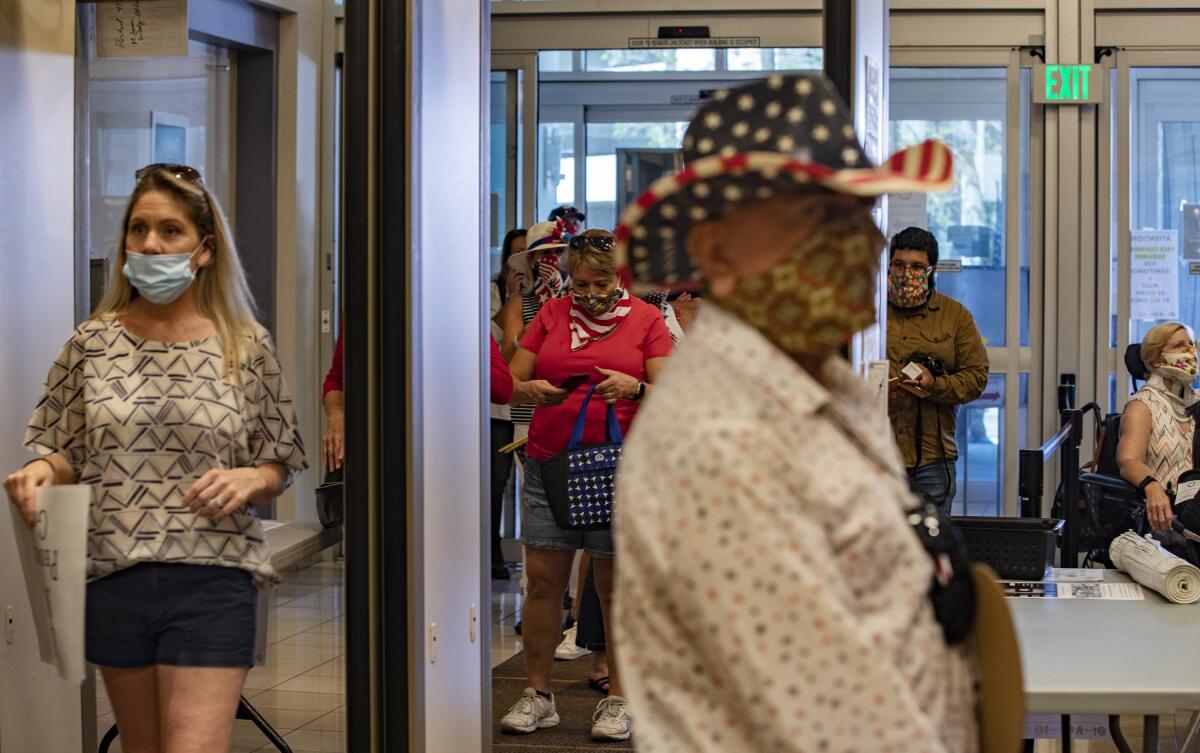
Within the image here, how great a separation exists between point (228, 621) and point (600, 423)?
5.86ft

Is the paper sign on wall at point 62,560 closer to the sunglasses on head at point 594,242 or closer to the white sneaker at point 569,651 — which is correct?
the sunglasses on head at point 594,242

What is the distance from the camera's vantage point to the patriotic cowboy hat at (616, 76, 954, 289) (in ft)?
4.66

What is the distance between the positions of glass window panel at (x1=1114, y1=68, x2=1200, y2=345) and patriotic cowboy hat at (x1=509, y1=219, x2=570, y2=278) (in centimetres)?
362

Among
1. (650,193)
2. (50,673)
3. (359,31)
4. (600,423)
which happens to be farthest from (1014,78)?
(650,193)

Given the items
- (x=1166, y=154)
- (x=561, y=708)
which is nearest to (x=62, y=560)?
(x=561, y=708)

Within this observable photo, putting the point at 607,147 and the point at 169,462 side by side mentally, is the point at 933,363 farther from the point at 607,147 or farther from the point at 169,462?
the point at 607,147

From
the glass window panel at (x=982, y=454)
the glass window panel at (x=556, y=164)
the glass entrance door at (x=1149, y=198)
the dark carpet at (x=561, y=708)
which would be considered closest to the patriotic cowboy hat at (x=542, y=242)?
the dark carpet at (x=561, y=708)

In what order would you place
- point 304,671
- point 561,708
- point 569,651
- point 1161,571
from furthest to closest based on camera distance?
point 569,651 → point 561,708 → point 304,671 → point 1161,571

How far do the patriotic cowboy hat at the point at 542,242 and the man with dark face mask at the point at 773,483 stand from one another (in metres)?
4.03

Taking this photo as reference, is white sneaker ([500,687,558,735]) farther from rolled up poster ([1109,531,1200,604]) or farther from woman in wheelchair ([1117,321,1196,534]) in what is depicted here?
woman in wheelchair ([1117,321,1196,534])

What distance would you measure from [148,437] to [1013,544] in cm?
202

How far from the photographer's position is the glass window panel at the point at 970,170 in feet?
25.4

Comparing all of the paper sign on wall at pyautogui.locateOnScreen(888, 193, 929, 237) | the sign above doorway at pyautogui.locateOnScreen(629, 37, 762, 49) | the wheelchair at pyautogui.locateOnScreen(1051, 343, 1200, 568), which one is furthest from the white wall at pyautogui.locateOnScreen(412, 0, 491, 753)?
the paper sign on wall at pyautogui.locateOnScreen(888, 193, 929, 237)

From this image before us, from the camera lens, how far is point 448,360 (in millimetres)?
3617
